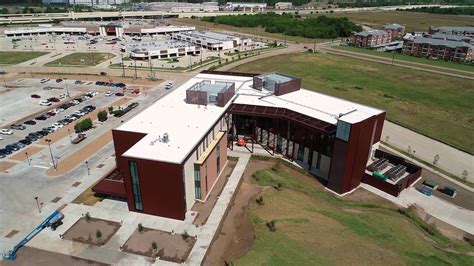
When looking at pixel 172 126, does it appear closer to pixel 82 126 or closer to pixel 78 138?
pixel 78 138

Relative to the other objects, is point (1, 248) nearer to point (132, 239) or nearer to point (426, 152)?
point (132, 239)

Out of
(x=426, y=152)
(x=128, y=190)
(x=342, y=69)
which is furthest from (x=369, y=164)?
(x=342, y=69)

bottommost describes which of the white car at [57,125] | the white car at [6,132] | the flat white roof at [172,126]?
the white car at [6,132]

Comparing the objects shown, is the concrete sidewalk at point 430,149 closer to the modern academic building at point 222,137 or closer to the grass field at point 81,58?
the modern academic building at point 222,137

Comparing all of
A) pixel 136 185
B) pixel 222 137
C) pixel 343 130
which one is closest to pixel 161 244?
pixel 136 185

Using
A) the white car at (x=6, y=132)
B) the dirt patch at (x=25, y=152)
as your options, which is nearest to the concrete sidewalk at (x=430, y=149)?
the dirt patch at (x=25, y=152)

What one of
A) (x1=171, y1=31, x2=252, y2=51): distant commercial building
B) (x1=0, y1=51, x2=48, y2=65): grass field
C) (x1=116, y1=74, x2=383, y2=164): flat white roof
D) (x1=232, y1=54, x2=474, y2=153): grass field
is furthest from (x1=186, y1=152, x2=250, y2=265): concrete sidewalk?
(x1=0, y1=51, x2=48, y2=65): grass field
